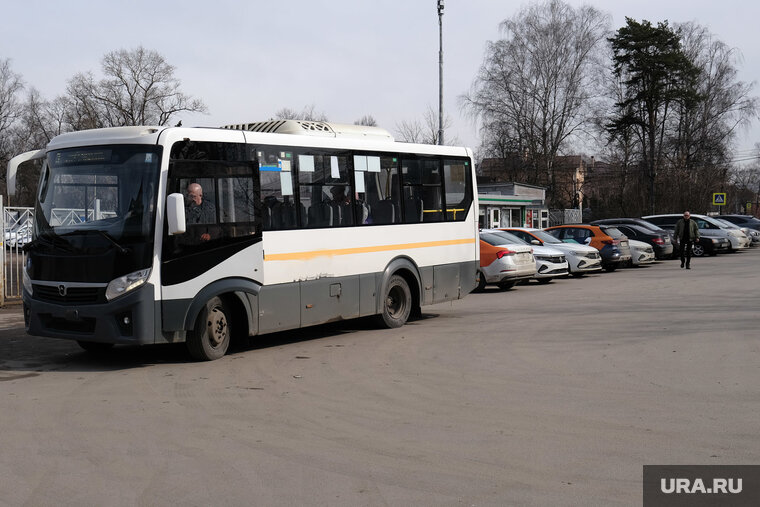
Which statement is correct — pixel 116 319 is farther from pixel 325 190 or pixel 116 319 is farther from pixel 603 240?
pixel 603 240

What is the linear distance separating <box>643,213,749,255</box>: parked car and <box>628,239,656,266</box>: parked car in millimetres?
6842

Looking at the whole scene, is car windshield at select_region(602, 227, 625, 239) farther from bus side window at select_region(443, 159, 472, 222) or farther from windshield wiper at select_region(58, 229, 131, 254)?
windshield wiper at select_region(58, 229, 131, 254)

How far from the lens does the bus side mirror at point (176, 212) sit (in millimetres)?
9516

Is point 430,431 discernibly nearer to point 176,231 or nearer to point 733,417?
point 733,417

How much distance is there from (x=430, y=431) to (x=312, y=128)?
21.7 feet

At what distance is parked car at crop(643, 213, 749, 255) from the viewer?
35.8m

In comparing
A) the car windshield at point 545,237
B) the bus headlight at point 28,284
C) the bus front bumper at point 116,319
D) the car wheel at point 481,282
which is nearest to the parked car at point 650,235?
the car windshield at point 545,237

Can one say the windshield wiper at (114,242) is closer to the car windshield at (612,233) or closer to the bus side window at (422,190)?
the bus side window at (422,190)

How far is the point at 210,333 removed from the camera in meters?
10.5

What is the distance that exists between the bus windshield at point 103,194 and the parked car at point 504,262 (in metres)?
11.2

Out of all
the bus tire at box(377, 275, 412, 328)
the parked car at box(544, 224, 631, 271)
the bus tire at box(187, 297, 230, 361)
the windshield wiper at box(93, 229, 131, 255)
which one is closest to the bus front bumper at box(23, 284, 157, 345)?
the windshield wiper at box(93, 229, 131, 255)

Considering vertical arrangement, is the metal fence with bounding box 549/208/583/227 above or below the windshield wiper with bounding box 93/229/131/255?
below

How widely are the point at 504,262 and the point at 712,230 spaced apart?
20077mm

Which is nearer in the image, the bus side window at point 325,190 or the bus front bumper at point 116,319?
the bus front bumper at point 116,319
